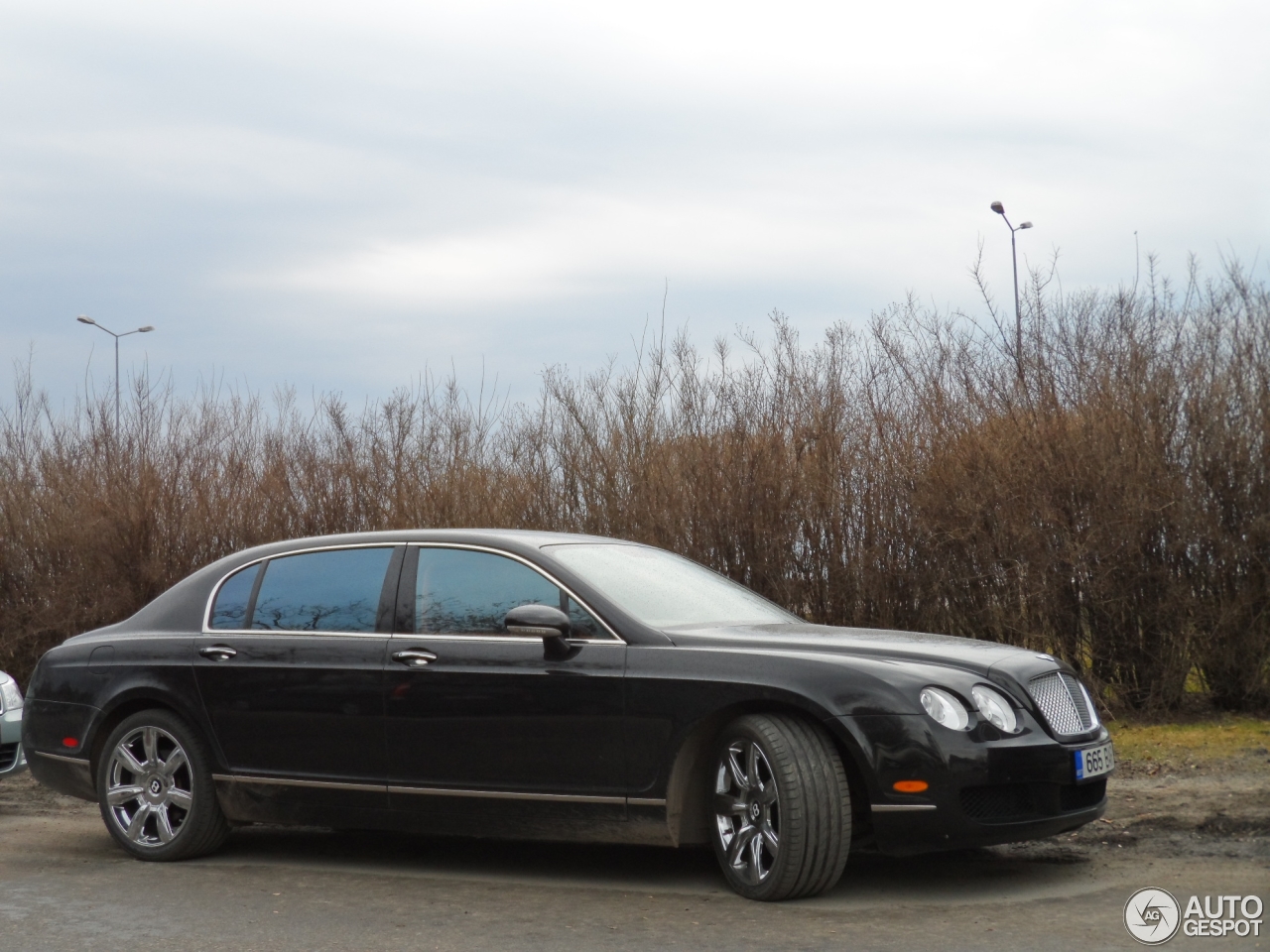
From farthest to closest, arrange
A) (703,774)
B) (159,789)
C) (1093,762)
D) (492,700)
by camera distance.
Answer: (159,789), (492,700), (703,774), (1093,762)

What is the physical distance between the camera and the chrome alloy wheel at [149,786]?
24.2 ft

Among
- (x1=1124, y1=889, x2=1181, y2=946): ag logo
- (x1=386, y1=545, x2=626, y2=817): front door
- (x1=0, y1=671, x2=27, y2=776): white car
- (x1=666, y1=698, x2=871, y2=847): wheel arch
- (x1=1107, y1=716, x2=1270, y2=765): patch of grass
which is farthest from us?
(x1=0, y1=671, x2=27, y2=776): white car

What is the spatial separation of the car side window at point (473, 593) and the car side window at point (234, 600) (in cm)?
108

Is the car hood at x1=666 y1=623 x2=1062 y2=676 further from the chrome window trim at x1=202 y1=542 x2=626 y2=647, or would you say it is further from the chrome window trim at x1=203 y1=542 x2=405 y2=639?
the chrome window trim at x1=203 y1=542 x2=405 y2=639

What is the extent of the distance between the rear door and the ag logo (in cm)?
A: 330

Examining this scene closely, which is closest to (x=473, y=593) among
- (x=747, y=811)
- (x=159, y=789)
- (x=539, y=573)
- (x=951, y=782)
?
(x=539, y=573)

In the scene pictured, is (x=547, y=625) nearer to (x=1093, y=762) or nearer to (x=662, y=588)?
(x=662, y=588)

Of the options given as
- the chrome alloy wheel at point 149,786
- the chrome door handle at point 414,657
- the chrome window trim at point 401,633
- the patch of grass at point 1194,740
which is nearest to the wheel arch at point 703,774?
the chrome window trim at point 401,633

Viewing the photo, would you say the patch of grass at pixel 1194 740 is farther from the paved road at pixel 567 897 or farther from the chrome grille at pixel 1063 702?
the chrome grille at pixel 1063 702

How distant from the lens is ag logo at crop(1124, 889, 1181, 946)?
5.29 metres

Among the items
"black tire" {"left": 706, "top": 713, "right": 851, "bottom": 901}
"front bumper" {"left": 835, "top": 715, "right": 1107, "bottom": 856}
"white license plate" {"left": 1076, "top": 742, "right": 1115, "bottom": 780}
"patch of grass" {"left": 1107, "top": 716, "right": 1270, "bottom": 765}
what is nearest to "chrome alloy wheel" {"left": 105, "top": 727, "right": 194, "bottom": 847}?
"black tire" {"left": 706, "top": 713, "right": 851, "bottom": 901}

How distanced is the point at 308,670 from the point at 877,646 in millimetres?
2724

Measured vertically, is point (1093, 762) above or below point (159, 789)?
above

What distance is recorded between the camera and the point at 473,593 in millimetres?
6852
